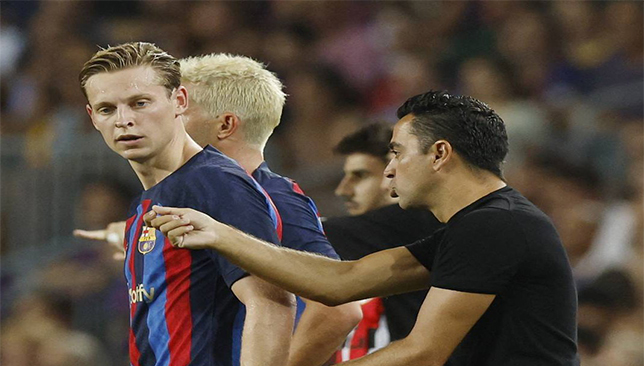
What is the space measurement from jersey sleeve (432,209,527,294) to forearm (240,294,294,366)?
19.6 inches

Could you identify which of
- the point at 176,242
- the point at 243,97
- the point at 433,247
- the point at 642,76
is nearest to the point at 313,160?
the point at 642,76

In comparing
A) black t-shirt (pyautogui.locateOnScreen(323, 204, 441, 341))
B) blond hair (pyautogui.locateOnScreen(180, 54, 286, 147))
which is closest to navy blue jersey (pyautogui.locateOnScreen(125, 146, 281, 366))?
blond hair (pyautogui.locateOnScreen(180, 54, 286, 147))

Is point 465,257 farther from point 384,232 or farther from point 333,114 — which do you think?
point 333,114

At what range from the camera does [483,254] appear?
3232 mm

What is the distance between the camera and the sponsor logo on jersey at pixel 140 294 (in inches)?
128

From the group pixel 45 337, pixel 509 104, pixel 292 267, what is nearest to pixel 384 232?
pixel 292 267

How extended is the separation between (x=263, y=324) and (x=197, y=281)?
0.27 metres

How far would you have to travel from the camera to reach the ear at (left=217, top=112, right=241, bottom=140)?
4133mm

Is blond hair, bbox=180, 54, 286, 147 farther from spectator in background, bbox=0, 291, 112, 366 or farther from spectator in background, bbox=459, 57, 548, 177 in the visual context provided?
spectator in background, bbox=0, 291, 112, 366

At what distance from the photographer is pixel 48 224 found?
827 centimetres

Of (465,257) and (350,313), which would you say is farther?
(350,313)

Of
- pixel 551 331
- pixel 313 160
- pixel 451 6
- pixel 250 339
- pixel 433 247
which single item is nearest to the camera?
pixel 250 339

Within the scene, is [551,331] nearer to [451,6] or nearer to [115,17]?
[451,6]

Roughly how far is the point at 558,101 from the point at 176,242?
18.3 feet
